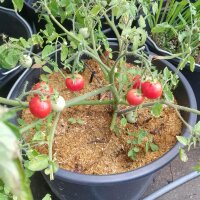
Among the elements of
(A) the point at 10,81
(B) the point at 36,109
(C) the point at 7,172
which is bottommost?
(A) the point at 10,81

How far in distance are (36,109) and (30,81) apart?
486mm

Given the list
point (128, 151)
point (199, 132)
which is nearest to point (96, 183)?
point (128, 151)

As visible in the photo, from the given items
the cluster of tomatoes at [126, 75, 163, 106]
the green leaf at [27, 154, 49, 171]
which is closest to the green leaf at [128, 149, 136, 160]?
the cluster of tomatoes at [126, 75, 163, 106]

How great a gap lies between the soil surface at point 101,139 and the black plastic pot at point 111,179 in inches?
1.9

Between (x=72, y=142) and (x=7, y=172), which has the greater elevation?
(x=7, y=172)

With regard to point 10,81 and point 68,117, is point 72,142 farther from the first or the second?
point 10,81

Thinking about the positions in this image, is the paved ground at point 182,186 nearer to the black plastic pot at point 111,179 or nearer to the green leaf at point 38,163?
the black plastic pot at point 111,179

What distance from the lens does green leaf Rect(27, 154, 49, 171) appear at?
719 millimetres

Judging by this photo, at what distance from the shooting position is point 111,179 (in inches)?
35.4

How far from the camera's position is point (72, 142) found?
3.51 ft

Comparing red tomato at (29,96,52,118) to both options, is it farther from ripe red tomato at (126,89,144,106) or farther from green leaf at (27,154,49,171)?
ripe red tomato at (126,89,144,106)

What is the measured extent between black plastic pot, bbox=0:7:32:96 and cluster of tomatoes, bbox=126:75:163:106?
1.98 ft

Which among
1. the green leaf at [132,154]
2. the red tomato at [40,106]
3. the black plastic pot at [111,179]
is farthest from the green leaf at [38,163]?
the green leaf at [132,154]

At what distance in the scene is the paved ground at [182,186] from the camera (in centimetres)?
136
